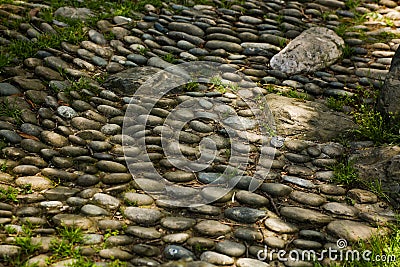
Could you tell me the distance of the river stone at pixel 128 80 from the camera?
4148 mm

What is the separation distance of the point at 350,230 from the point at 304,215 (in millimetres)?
256

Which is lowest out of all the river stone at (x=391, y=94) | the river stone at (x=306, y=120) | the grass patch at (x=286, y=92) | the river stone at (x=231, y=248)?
the river stone at (x=231, y=248)

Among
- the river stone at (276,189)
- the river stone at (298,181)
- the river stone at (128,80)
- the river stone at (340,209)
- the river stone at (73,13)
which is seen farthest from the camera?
the river stone at (73,13)

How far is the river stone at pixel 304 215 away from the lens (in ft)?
10.3

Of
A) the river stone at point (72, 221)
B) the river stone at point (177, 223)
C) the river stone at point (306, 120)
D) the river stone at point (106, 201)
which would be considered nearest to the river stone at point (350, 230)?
the river stone at point (177, 223)

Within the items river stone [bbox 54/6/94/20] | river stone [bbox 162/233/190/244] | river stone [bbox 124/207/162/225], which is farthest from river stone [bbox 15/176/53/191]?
river stone [bbox 54/6/94/20]

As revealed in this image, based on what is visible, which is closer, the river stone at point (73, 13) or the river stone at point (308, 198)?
the river stone at point (308, 198)

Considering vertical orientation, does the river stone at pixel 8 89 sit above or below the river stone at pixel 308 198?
above

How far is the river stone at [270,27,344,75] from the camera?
4613mm

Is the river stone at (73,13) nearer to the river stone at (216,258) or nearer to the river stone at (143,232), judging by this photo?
the river stone at (143,232)

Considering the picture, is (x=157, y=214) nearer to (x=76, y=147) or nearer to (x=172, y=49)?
(x=76, y=147)

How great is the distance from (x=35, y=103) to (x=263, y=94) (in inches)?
64.8

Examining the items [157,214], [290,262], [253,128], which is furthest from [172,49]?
[290,262]

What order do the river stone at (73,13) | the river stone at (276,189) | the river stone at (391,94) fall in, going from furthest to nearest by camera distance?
the river stone at (73,13)
the river stone at (391,94)
the river stone at (276,189)
